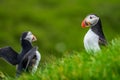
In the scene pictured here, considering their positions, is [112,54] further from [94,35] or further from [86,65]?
[94,35]

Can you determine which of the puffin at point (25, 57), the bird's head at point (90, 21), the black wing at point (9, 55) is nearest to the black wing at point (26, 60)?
the puffin at point (25, 57)

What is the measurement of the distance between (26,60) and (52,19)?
144 feet

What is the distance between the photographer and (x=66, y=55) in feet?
36.5

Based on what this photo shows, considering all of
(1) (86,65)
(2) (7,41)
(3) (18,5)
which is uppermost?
(1) (86,65)

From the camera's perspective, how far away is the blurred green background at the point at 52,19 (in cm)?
4866

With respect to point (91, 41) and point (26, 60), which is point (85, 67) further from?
point (91, 41)

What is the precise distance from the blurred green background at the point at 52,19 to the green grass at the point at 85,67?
34.2 meters

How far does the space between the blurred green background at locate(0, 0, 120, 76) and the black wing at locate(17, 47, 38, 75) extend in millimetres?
33363

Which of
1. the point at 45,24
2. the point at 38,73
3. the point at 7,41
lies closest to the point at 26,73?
the point at 38,73

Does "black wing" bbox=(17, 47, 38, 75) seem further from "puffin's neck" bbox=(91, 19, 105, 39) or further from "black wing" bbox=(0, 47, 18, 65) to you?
"puffin's neck" bbox=(91, 19, 105, 39)

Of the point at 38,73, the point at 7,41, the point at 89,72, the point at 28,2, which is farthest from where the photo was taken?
the point at 28,2

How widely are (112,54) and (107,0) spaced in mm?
45928

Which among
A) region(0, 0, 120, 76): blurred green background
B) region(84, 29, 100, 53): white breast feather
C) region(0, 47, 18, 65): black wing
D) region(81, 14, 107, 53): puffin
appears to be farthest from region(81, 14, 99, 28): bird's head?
region(0, 0, 120, 76): blurred green background

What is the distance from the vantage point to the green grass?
9.66 m
